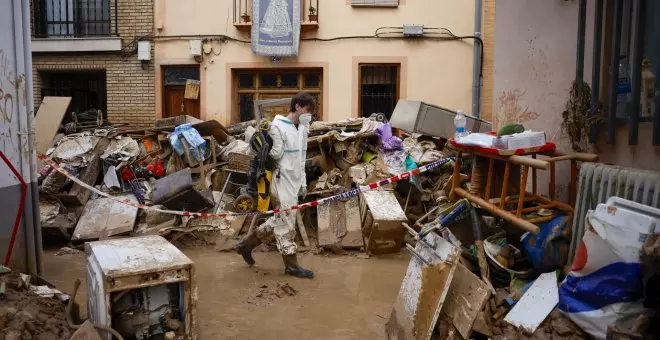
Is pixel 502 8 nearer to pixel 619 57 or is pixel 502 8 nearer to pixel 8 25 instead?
pixel 619 57

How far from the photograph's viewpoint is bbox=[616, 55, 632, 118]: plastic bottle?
12.5 ft

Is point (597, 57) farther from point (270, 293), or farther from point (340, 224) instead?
point (340, 224)

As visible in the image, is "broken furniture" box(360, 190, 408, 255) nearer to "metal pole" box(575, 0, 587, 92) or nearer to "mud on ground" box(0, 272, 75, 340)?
"metal pole" box(575, 0, 587, 92)

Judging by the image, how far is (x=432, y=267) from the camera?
146 inches

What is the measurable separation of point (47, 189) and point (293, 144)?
405cm

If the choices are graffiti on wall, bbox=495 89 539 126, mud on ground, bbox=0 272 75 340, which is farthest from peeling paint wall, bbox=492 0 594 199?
mud on ground, bbox=0 272 75 340

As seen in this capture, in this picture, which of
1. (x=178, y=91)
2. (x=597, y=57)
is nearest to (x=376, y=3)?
(x=178, y=91)

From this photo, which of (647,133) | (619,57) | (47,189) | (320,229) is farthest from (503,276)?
(47,189)

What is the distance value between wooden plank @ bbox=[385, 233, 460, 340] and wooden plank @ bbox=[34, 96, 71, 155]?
6867 millimetres

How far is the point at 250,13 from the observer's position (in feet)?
40.1

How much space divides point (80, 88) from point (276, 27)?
5.30 metres

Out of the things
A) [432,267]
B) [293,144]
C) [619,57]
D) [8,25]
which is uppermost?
[8,25]

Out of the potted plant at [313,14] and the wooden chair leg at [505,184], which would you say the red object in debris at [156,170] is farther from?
the wooden chair leg at [505,184]

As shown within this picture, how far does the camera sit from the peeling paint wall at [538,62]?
14.7ft
